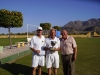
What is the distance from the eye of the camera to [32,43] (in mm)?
6188

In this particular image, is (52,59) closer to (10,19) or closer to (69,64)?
(69,64)

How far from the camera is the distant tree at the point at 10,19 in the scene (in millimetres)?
18391

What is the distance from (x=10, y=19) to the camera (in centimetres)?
1848

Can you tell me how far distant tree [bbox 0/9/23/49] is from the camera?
60.3 ft

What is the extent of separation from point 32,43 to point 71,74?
1520 millimetres

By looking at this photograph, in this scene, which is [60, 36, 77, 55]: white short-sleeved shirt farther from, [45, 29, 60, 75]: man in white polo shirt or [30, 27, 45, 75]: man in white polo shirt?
[30, 27, 45, 75]: man in white polo shirt

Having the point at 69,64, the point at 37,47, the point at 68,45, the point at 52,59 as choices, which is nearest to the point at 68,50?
the point at 68,45

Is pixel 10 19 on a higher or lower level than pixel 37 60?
higher

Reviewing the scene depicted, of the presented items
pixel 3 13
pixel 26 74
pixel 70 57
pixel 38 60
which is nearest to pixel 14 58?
pixel 26 74

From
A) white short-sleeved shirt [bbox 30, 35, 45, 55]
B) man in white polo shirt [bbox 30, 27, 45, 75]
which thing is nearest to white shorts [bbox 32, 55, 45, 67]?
man in white polo shirt [bbox 30, 27, 45, 75]

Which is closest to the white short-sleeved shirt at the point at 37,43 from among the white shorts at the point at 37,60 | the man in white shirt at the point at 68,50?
the white shorts at the point at 37,60

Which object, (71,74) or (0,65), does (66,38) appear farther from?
(0,65)

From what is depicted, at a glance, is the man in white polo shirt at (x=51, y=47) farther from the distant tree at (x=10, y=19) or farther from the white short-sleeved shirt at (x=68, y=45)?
the distant tree at (x=10, y=19)

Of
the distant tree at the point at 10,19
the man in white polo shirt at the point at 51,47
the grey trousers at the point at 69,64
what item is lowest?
the grey trousers at the point at 69,64
